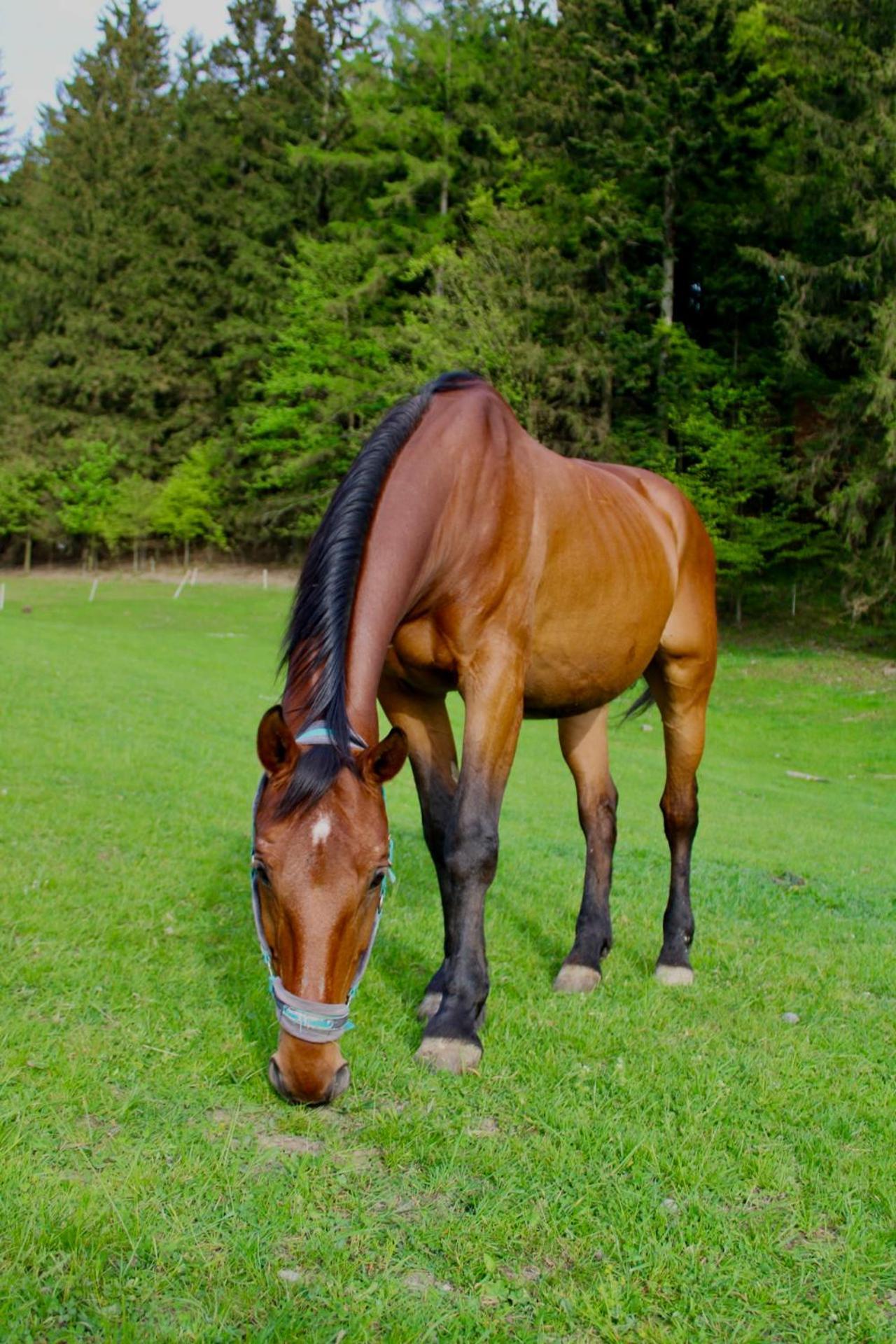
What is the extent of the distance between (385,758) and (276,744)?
30 centimetres

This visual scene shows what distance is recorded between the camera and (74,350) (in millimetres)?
50750

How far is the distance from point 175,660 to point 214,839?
15.4 meters

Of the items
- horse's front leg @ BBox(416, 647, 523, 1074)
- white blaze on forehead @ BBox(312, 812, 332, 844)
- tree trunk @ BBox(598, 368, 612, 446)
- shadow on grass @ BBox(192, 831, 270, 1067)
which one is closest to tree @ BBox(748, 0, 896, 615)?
tree trunk @ BBox(598, 368, 612, 446)

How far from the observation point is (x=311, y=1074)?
2578 mm

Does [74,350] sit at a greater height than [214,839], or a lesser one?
greater

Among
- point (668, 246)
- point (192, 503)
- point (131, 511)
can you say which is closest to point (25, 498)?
point (131, 511)

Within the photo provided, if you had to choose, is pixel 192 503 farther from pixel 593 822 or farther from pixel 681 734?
pixel 593 822

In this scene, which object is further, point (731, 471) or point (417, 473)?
point (731, 471)

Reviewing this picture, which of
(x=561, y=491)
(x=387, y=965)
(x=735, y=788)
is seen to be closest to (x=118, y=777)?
(x=387, y=965)

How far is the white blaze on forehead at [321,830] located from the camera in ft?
8.22

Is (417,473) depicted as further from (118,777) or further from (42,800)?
(118,777)

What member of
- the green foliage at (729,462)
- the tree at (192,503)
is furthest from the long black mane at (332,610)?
the tree at (192,503)

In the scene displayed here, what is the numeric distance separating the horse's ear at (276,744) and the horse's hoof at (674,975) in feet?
8.20

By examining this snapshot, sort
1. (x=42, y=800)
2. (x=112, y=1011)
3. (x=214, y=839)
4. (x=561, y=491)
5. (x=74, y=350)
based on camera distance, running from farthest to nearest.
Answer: (x=74, y=350), (x=42, y=800), (x=214, y=839), (x=561, y=491), (x=112, y=1011)
